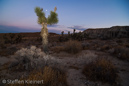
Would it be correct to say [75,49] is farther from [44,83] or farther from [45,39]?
[44,83]

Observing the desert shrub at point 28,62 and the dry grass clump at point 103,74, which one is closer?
the dry grass clump at point 103,74

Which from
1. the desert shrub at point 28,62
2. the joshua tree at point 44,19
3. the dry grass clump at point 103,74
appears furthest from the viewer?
the joshua tree at point 44,19

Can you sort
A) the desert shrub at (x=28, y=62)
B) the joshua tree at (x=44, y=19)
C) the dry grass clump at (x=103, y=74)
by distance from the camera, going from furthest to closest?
the joshua tree at (x=44, y=19), the desert shrub at (x=28, y=62), the dry grass clump at (x=103, y=74)

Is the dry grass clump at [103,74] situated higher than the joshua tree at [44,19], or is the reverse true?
the joshua tree at [44,19]

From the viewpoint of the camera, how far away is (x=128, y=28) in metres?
30.8

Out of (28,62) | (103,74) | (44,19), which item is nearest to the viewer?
(103,74)

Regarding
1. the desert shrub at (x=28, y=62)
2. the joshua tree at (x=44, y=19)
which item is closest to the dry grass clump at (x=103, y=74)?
the desert shrub at (x=28, y=62)

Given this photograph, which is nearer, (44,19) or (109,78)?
(109,78)

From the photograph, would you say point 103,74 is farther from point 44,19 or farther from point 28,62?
point 44,19

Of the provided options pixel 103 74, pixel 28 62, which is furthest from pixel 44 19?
pixel 103 74

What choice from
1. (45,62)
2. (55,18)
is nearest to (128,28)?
(55,18)

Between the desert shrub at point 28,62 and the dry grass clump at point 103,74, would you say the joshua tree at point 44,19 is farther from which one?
the dry grass clump at point 103,74

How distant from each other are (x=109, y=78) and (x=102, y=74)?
307mm

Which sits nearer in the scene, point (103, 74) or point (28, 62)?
point (103, 74)
